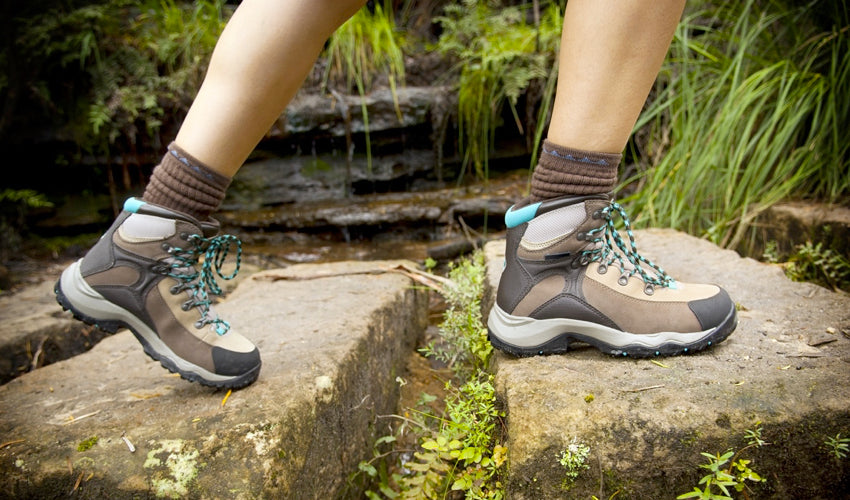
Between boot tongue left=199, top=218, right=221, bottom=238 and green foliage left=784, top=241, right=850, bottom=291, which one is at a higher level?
boot tongue left=199, top=218, right=221, bottom=238

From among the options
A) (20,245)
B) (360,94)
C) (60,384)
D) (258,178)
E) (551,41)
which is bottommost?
(20,245)

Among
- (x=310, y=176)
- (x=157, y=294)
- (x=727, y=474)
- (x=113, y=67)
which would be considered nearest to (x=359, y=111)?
(x=310, y=176)

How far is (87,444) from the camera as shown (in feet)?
3.45

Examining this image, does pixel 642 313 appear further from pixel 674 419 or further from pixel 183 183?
pixel 183 183

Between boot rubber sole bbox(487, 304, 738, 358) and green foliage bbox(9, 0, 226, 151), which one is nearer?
boot rubber sole bbox(487, 304, 738, 358)

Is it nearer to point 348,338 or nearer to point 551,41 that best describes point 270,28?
point 348,338

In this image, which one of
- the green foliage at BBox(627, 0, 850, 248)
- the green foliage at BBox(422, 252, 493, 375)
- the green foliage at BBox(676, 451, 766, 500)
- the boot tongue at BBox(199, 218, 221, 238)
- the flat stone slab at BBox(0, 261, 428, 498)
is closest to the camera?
the green foliage at BBox(676, 451, 766, 500)

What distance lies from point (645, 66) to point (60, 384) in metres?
1.64

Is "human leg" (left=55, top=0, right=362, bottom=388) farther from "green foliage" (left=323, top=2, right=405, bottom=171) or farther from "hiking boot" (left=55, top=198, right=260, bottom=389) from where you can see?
"green foliage" (left=323, top=2, right=405, bottom=171)

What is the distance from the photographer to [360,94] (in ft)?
16.1

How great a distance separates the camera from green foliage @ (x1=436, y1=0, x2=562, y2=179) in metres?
4.31

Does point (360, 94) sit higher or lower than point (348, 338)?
higher

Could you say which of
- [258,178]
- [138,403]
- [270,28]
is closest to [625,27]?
[270,28]

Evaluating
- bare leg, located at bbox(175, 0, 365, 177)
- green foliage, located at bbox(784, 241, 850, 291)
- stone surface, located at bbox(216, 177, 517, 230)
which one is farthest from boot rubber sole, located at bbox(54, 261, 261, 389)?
stone surface, located at bbox(216, 177, 517, 230)
